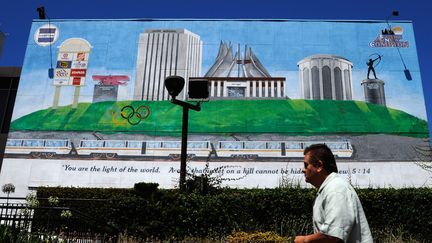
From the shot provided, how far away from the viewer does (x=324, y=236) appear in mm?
2645

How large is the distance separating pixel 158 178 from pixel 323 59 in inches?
388

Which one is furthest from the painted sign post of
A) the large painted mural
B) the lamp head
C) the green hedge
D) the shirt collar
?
the shirt collar

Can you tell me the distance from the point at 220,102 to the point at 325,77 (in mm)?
5283

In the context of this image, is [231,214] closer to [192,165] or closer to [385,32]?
[192,165]

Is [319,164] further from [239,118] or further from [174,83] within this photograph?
[239,118]

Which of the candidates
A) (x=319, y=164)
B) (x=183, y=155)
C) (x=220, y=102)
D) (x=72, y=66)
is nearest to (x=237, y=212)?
(x=183, y=155)

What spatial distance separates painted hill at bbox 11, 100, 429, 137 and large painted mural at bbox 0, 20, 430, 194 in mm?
49

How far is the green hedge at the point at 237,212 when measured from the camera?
10172 millimetres

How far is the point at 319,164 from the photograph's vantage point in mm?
3000

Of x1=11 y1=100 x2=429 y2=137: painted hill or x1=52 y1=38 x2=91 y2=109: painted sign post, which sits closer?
x1=11 y1=100 x2=429 y2=137: painted hill

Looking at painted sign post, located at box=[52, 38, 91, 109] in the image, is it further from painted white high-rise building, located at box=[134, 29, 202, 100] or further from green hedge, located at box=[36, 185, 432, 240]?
green hedge, located at box=[36, 185, 432, 240]

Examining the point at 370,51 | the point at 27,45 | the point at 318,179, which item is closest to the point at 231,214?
the point at 318,179

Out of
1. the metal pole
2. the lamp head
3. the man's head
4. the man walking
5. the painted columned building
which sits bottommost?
the man walking

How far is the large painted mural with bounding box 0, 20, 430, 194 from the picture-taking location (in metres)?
21.5
